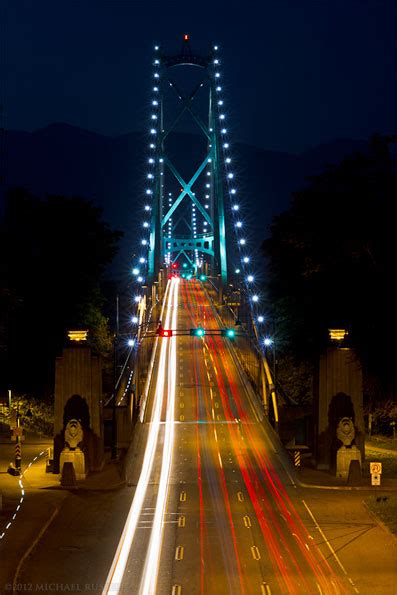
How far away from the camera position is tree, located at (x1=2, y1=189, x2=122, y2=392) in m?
60.4

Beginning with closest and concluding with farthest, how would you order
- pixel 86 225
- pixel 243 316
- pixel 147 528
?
pixel 147 528 < pixel 86 225 < pixel 243 316

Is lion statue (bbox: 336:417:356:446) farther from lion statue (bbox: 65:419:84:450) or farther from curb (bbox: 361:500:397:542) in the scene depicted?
lion statue (bbox: 65:419:84:450)

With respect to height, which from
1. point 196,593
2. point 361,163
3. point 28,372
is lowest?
point 196,593

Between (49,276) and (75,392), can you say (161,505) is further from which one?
(49,276)

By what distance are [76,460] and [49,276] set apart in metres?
33.6

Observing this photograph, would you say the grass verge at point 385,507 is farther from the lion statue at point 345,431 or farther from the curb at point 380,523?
the lion statue at point 345,431

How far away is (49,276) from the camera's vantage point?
229 ft

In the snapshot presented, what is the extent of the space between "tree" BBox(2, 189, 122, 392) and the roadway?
7245 mm

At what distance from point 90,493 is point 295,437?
2150 centimetres

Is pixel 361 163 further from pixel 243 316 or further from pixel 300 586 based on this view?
pixel 243 316

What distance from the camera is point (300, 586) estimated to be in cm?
2152

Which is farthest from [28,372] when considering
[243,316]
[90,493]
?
[243,316]

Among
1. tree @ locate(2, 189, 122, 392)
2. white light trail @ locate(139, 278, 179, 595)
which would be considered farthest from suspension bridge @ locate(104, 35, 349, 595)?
tree @ locate(2, 189, 122, 392)

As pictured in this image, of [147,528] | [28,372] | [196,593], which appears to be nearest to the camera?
[196,593]
